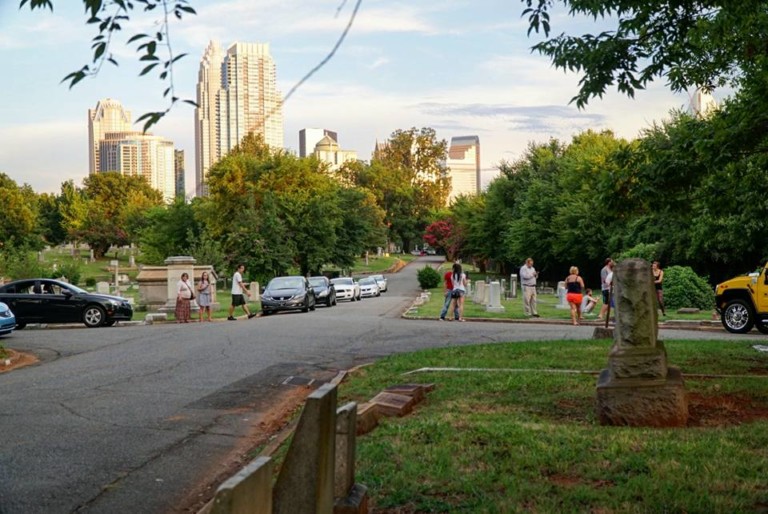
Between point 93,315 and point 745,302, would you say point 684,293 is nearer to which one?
point 745,302

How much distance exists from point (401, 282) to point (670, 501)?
74594 mm

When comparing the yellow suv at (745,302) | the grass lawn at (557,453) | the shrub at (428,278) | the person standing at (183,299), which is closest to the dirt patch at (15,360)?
the grass lawn at (557,453)

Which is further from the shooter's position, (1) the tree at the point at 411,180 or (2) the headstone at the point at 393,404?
(1) the tree at the point at 411,180

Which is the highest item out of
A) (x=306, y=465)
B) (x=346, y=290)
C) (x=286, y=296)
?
(x=306, y=465)

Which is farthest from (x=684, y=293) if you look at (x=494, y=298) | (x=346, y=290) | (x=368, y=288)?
(x=368, y=288)

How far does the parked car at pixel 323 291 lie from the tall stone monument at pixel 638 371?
32168 mm

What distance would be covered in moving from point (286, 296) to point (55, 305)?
9303 millimetres

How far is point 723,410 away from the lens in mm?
8758

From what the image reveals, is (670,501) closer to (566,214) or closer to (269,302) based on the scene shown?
(269,302)

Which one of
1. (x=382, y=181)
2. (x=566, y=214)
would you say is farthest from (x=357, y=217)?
(x=382, y=181)

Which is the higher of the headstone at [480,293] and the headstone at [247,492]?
the headstone at [247,492]

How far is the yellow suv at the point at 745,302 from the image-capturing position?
2122 cm

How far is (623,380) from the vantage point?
826 centimetres

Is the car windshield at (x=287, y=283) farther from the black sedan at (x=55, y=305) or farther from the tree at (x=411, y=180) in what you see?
the tree at (x=411, y=180)
